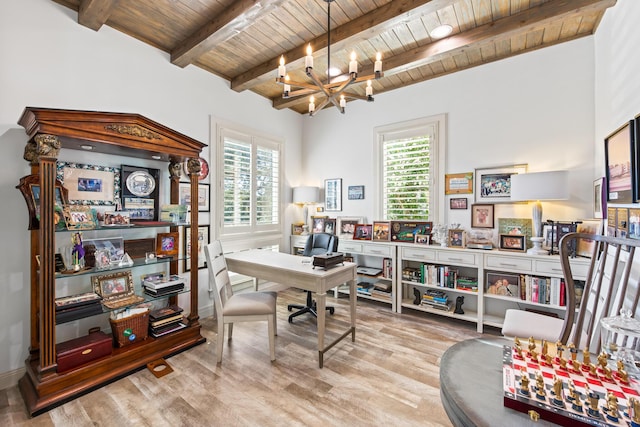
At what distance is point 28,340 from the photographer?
2.22 m

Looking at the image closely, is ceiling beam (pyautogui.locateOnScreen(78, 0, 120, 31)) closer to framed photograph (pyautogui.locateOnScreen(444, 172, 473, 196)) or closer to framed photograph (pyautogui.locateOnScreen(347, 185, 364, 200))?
framed photograph (pyautogui.locateOnScreen(347, 185, 364, 200))

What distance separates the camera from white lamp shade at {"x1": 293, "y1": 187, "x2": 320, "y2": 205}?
4452mm

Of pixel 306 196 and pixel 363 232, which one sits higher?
pixel 306 196

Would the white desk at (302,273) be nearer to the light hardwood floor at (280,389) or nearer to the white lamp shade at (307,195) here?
the light hardwood floor at (280,389)

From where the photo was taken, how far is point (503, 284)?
298cm

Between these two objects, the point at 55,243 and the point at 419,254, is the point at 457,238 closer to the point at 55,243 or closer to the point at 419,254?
the point at 419,254

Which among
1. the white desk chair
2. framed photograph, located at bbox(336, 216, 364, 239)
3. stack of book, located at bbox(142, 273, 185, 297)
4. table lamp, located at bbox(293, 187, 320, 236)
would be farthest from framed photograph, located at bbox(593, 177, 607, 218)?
stack of book, located at bbox(142, 273, 185, 297)

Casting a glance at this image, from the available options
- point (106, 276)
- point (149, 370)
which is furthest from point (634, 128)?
point (106, 276)

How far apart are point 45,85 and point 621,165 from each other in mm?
4323

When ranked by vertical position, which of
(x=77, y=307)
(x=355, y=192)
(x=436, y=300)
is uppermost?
(x=355, y=192)

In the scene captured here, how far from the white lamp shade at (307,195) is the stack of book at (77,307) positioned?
2.85 m

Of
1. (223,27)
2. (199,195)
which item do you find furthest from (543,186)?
(199,195)

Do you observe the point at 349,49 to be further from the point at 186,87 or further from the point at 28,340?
the point at 28,340

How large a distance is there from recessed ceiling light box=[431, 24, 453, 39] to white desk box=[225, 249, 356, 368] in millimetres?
2423
